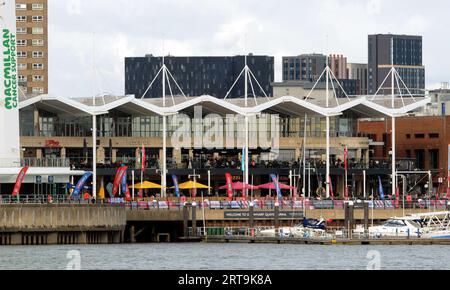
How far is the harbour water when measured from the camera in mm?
60625

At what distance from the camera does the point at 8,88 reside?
10100cm

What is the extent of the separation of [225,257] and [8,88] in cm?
3694

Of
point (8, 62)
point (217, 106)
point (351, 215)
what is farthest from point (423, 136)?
point (8, 62)

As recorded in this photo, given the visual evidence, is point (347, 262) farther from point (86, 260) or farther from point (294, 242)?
point (294, 242)

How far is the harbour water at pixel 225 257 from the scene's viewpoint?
199 ft

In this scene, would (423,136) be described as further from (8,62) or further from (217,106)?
(8,62)

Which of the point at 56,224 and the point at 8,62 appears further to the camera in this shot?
the point at 8,62

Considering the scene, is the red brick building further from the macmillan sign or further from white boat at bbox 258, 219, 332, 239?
the macmillan sign

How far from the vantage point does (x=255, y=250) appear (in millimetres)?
77688

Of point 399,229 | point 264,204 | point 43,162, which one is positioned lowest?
point 399,229

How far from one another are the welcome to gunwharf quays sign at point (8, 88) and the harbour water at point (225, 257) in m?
19.7

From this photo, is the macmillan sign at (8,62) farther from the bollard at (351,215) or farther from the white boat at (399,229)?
the white boat at (399,229)

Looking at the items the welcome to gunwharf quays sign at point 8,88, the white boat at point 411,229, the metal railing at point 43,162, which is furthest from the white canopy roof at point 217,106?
the white boat at point 411,229
